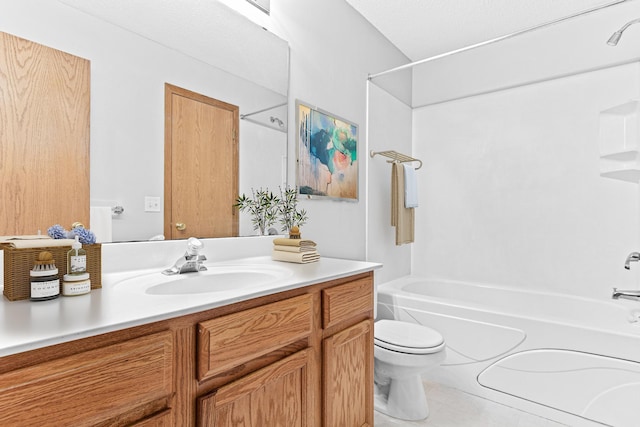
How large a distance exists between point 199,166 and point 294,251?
20.9 inches

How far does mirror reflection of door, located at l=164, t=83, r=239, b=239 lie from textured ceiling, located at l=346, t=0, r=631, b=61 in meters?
1.50

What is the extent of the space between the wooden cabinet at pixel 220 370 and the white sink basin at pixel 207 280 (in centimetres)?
16

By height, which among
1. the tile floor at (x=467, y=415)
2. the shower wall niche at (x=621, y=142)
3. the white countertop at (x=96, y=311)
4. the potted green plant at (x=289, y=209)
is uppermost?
the shower wall niche at (x=621, y=142)

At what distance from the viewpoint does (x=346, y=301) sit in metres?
1.30

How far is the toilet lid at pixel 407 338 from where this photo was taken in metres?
1.72

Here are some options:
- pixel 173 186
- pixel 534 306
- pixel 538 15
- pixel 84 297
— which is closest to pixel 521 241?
pixel 534 306

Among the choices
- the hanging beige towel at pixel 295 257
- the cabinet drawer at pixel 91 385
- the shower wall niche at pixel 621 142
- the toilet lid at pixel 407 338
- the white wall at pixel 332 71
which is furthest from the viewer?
the shower wall niche at pixel 621 142

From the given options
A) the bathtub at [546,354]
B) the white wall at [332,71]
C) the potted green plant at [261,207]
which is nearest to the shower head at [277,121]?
the white wall at [332,71]

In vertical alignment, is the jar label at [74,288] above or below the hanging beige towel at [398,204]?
below

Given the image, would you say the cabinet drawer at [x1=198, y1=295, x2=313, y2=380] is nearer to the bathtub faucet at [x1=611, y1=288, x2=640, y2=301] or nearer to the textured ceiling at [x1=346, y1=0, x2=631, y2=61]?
the bathtub faucet at [x1=611, y1=288, x2=640, y2=301]

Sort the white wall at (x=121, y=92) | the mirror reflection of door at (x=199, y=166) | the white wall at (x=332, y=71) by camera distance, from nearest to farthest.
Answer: the white wall at (x=121, y=92), the mirror reflection of door at (x=199, y=166), the white wall at (x=332, y=71)

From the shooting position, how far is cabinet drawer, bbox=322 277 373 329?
1207 mm

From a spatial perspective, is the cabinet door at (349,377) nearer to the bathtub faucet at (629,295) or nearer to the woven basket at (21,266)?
the woven basket at (21,266)

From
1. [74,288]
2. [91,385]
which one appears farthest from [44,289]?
[91,385]
